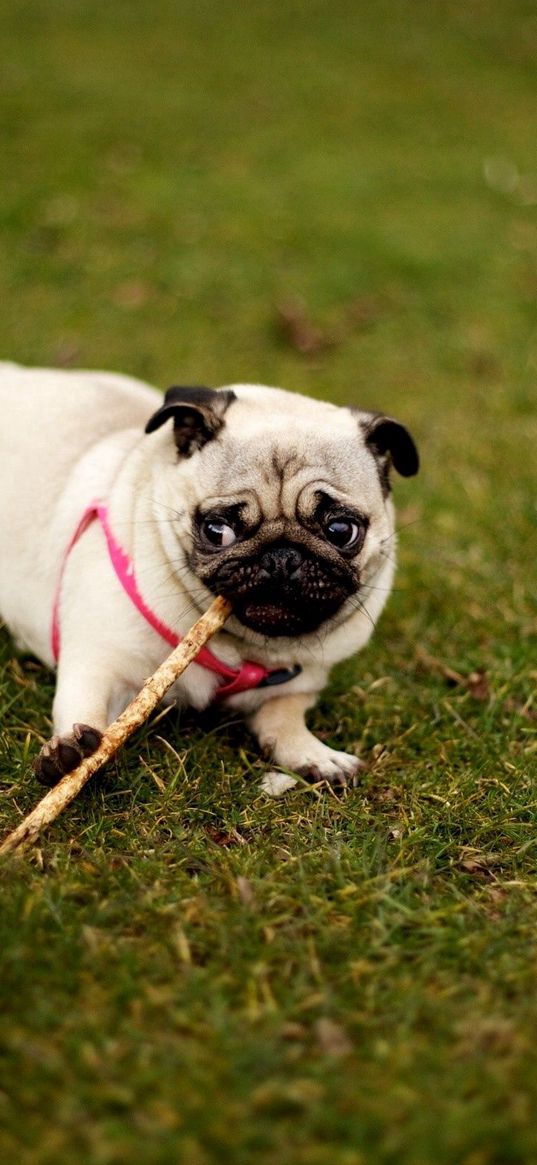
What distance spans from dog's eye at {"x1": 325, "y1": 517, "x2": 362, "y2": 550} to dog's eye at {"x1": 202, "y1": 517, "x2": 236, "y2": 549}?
315 mm

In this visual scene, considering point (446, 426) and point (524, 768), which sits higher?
point (524, 768)

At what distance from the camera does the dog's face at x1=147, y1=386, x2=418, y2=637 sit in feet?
10.6

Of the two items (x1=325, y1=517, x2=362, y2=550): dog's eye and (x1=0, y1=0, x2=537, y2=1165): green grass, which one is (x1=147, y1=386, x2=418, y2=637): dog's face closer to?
(x1=325, y1=517, x2=362, y2=550): dog's eye

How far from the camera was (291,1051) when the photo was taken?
2129mm

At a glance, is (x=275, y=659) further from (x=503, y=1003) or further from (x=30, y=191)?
(x=30, y=191)

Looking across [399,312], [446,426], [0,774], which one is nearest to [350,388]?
[446,426]

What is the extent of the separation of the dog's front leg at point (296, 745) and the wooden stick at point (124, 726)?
0.49 metres

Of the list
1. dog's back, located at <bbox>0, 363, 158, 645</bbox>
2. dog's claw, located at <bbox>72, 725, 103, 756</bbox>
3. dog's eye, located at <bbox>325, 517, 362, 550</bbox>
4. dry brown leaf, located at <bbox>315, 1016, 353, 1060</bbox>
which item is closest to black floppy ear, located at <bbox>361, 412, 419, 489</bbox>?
dog's eye, located at <bbox>325, 517, 362, 550</bbox>

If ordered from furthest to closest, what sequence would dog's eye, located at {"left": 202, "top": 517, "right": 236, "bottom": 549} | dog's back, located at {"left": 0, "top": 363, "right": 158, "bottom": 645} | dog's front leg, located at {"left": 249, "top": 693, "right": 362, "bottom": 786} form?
dog's back, located at {"left": 0, "top": 363, "right": 158, "bottom": 645} < dog's front leg, located at {"left": 249, "top": 693, "right": 362, "bottom": 786} < dog's eye, located at {"left": 202, "top": 517, "right": 236, "bottom": 549}

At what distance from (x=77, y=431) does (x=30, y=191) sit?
5986 mm

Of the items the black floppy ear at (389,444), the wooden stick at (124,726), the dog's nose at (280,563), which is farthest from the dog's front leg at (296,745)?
the black floppy ear at (389,444)

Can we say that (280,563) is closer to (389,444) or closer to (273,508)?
(273,508)

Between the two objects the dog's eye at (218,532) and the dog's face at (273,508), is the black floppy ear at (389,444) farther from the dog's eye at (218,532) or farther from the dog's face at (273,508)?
the dog's eye at (218,532)

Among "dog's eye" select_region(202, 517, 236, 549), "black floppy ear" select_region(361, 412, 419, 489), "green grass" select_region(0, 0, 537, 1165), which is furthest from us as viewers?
"black floppy ear" select_region(361, 412, 419, 489)
